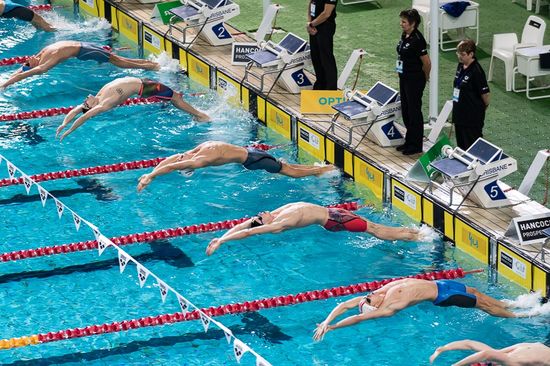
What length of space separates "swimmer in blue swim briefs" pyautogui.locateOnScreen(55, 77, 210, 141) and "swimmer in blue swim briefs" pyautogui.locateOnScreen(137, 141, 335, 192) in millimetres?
1491

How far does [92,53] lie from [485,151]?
5.20 meters

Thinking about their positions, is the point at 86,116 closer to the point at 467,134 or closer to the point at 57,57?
the point at 57,57

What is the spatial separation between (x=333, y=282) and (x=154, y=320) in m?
1.55

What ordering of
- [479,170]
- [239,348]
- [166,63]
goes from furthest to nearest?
1. [166,63]
2. [479,170]
3. [239,348]

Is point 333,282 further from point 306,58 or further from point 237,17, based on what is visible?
point 237,17

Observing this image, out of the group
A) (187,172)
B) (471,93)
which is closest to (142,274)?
(187,172)

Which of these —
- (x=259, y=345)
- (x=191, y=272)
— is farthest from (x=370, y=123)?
(x=259, y=345)

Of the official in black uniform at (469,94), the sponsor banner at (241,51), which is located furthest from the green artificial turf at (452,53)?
the sponsor banner at (241,51)

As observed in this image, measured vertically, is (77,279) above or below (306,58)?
below

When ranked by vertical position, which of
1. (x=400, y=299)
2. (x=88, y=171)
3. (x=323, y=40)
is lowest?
(x=88, y=171)

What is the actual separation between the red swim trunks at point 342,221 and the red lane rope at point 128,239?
109cm

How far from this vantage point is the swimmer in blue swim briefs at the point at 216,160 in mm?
11414

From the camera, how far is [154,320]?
396 inches

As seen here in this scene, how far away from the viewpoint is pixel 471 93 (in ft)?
37.1
